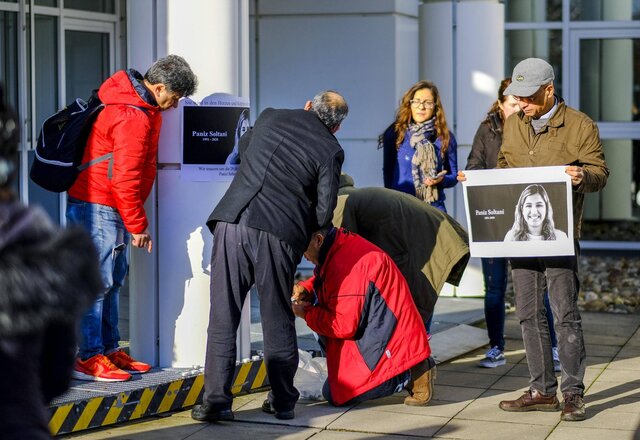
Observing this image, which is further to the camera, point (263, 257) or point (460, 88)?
point (460, 88)

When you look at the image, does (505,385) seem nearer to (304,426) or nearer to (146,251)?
(304,426)

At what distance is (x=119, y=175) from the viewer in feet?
19.5

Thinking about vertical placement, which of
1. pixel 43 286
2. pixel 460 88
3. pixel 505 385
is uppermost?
pixel 460 88

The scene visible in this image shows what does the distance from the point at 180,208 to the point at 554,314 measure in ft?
6.95

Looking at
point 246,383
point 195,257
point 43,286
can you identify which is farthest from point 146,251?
point 43,286

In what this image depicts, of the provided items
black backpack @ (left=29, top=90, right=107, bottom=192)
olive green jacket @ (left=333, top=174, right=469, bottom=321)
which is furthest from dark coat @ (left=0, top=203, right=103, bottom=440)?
olive green jacket @ (left=333, top=174, right=469, bottom=321)

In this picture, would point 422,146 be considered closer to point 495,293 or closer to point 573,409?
point 495,293

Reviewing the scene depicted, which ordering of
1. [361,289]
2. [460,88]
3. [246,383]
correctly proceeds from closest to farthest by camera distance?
[361,289] → [246,383] → [460,88]

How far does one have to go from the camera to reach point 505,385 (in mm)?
7086

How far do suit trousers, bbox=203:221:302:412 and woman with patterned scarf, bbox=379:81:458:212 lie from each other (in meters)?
1.80

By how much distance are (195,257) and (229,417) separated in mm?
989

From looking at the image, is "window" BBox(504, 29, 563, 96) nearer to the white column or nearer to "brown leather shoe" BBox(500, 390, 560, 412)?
the white column

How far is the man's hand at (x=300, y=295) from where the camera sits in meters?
6.45

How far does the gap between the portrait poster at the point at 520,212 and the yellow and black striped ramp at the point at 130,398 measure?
161cm
